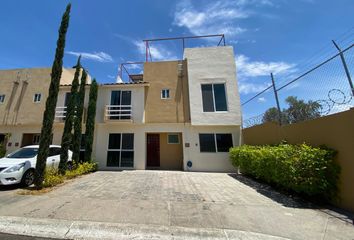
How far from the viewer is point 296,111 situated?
7242mm

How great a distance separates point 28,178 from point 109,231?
246 inches

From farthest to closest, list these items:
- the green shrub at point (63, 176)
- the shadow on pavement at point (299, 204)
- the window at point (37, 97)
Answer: the window at point (37, 97), the green shrub at point (63, 176), the shadow on pavement at point (299, 204)

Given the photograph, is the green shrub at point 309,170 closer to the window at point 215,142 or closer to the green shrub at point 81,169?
the window at point 215,142

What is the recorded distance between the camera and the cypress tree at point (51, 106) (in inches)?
282

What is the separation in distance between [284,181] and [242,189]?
5.61 ft

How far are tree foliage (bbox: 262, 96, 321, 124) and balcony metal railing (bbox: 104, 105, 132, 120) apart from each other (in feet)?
30.5

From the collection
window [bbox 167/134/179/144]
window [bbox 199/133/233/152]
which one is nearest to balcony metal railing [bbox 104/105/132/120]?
window [bbox 167/134/179/144]

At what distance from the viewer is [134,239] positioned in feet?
11.4

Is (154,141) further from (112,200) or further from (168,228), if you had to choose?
(168,228)

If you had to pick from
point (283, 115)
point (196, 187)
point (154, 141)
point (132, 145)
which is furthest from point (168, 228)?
point (154, 141)

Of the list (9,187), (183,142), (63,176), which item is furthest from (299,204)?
(9,187)

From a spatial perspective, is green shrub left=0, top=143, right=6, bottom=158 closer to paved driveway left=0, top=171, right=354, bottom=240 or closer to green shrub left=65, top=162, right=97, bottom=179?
green shrub left=65, top=162, right=97, bottom=179

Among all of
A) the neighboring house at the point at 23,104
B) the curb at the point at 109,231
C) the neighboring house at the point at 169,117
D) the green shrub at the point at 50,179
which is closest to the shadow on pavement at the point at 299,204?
the curb at the point at 109,231

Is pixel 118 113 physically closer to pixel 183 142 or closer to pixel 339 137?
pixel 183 142
